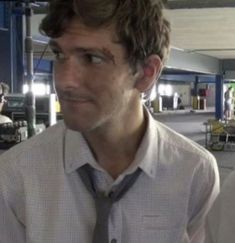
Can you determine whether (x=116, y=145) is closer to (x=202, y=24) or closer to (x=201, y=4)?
(x=201, y=4)

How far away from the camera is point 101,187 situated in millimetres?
1222

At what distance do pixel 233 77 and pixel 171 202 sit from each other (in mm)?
14693

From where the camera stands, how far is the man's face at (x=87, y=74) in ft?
3.66

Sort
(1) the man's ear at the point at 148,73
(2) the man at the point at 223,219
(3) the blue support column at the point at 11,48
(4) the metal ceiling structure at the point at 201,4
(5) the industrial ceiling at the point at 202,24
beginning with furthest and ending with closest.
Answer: (3) the blue support column at the point at 11,48 → (5) the industrial ceiling at the point at 202,24 → (4) the metal ceiling structure at the point at 201,4 → (1) the man's ear at the point at 148,73 → (2) the man at the point at 223,219

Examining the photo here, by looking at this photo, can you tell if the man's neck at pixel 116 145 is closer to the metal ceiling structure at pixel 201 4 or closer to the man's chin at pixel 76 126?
the man's chin at pixel 76 126

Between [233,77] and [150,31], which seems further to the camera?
[233,77]

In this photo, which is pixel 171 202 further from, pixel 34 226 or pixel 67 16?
pixel 67 16

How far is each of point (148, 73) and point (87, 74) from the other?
18cm

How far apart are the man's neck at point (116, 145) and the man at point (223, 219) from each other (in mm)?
340

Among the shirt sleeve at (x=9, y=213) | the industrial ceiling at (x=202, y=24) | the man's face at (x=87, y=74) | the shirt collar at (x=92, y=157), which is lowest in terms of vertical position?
the shirt sleeve at (x=9, y=213)

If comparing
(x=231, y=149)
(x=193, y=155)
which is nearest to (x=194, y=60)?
(x=231, y=149)

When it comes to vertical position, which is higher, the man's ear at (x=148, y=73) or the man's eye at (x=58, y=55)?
the man's eye at (x=58, y=55)

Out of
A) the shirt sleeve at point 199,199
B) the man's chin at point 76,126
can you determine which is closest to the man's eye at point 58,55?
the man's chin at point 76,126

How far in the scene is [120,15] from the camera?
46.1 inches
